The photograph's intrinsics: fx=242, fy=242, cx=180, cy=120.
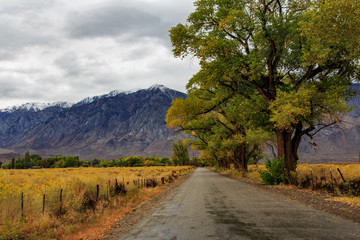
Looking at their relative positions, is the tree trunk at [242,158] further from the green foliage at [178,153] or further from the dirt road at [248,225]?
the green foliage at [178,153]

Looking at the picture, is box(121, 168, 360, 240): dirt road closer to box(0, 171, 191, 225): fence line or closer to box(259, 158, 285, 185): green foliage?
box(0, 171, 191, 225): fence line

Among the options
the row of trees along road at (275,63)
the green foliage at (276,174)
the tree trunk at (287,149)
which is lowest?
the green foliage at (276,174)

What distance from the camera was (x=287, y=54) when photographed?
17984 mm

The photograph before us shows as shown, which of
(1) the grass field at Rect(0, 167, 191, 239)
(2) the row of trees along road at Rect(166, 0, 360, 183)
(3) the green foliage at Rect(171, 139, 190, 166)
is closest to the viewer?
(1) the grass field at Rect(0, 167, 191, 239)

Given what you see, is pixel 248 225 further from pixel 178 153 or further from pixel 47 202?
pixel 178 153

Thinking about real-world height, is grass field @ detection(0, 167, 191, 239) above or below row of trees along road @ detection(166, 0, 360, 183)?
below

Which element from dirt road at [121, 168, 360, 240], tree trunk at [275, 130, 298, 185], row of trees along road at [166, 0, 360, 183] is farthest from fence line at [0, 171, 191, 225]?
tree trunk at [275, 130, 298, 185]

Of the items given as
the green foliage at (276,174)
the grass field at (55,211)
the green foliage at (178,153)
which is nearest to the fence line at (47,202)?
the grass field at (55,211)

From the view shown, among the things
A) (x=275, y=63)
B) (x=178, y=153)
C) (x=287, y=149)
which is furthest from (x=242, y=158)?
(x=178, y=153)

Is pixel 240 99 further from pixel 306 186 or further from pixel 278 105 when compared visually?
pixel 306 186

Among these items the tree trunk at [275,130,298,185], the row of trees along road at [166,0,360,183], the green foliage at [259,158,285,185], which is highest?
the row of trees along road at [166,0,360,183]

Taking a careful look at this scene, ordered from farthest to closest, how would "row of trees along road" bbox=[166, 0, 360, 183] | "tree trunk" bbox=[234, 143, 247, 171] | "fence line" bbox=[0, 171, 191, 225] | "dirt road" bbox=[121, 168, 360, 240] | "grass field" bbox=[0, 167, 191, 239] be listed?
1. "tree trunk" bbox=[234, 143, 247, 171]
2. "row of trees along road" bbox=[166, 0, 360, 183]
3. "fence line" bbox=[0, 171, 191, 225]
4. "grass field" bbox=[0, 167, 191, 239]
5. "dirt road" bbox=[121, 168, 360, 240]

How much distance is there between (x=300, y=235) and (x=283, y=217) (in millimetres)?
1834

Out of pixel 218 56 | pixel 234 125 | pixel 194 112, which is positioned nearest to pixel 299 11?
pixel 218 56
